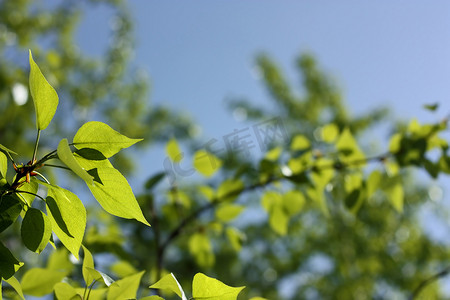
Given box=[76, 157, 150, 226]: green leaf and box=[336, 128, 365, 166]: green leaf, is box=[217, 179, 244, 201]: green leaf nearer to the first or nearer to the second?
box=[336, 128, 365, 166]: green leaf

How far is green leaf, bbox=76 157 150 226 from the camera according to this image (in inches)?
9.5

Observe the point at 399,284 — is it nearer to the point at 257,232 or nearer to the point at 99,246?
the point at 257,232

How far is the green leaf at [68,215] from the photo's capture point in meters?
0.25

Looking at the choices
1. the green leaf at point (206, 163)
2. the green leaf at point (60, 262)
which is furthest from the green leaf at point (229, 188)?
the green leaf at point (60, 262)

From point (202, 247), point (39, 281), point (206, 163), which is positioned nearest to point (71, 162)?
point (39, 281)

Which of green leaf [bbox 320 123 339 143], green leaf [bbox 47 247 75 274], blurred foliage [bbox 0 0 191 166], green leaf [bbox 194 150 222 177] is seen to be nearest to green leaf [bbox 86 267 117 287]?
green leaf [bbox 47 247 75 274]

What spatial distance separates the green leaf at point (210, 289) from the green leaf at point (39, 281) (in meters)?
0.14

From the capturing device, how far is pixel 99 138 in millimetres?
259

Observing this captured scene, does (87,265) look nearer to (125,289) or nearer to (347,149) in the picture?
(125,289)

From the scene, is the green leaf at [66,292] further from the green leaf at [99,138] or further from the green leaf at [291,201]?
the green leaf at [291,201]

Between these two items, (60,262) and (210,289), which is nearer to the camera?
(210,289)

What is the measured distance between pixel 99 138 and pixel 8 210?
67 mm

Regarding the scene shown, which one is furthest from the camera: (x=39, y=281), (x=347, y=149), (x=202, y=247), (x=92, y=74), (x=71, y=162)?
(x=92, y=74)

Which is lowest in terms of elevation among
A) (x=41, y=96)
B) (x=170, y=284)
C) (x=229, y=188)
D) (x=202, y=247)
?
(x=202, y=247)
